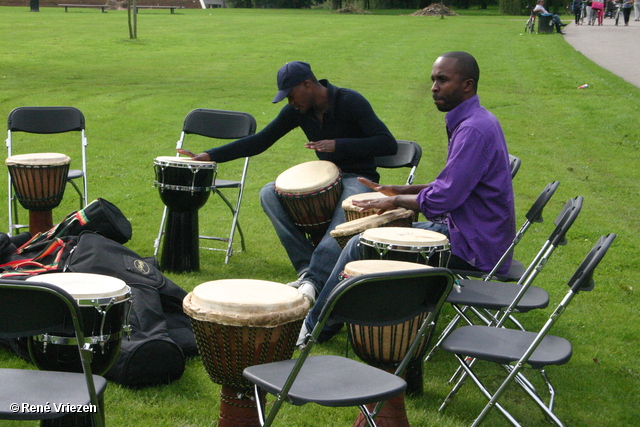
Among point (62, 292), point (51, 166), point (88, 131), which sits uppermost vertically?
point (62, 292)

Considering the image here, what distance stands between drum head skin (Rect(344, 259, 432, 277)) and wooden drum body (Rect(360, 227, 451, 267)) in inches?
6.0

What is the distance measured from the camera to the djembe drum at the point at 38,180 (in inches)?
241

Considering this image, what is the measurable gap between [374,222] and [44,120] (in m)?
3.98

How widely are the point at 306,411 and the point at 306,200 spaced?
1.78m

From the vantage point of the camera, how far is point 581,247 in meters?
6.73

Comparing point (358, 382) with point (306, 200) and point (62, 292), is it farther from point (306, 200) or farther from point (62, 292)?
point (306, 200)

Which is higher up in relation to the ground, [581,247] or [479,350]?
[479,350]

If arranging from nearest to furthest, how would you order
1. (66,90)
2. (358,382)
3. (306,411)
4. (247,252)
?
1. (358,382)
2. (306,411)
3. (247,252)
4. (66,90)

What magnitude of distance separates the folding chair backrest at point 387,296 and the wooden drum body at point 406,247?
98cm

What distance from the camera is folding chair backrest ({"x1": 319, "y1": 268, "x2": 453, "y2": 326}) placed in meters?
2.43

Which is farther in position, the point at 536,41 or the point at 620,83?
the point at 536,41

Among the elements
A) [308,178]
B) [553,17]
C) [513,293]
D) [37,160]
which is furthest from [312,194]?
[553,17]

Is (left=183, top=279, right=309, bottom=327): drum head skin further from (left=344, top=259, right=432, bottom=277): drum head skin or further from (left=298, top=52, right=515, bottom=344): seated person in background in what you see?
(left=298, top=52, right=515, bottom=344): seated person in background

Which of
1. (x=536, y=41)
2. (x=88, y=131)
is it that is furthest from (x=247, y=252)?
(x=536, y=41)
